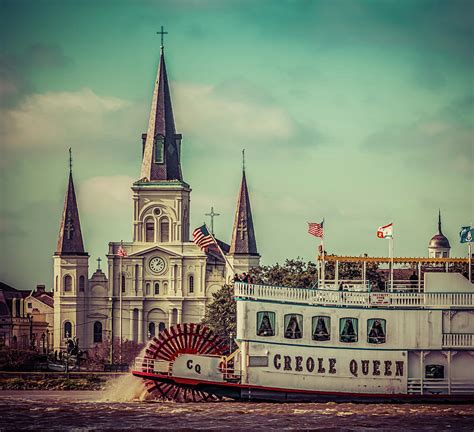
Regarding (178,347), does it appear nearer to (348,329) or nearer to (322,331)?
(322,331)

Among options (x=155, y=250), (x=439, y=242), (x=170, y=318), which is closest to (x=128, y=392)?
(x=170, y=318)

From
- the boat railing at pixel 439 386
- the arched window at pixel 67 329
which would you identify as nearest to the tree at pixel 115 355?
the arched window at pixel 67 329

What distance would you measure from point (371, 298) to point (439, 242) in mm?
96958

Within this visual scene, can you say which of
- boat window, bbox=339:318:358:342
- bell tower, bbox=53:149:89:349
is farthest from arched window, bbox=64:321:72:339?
boat window, bbox=339:318:358:342

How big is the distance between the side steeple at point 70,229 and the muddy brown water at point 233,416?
8070cm

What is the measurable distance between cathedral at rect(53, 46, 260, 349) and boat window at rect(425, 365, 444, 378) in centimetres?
8047

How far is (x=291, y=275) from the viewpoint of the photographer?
295ft

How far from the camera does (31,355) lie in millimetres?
89062

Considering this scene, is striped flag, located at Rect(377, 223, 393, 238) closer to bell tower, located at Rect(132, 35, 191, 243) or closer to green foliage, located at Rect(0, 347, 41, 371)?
green foliage, located at Rect(0, 347, 41, 371)

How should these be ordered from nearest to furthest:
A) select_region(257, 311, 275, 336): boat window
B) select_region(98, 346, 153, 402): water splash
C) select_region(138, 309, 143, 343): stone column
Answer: select_region(257, 311, 275, 336): boat window < select_region(98, 346, 153, 402): water splash < select_region(138, 309, 143, 343): stone column

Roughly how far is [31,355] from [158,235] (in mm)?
58619

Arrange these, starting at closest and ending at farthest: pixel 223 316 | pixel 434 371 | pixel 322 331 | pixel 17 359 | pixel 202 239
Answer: pixel 322 331 < pixel 434 371 < pixel 17 359 < pixel 223 316 < pixel 202 239

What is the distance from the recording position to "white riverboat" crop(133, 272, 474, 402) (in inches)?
2318

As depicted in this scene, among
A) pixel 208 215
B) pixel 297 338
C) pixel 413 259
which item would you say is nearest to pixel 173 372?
pixel 297 338
